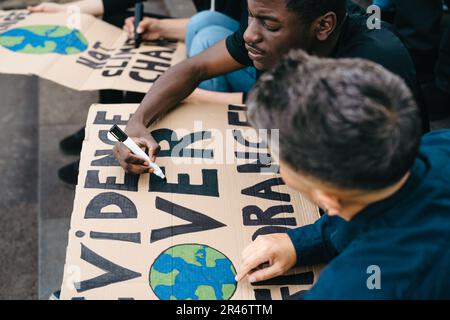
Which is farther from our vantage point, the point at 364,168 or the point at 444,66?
the point at 444,66

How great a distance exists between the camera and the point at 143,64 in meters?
2.14

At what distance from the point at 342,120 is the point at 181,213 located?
719mm

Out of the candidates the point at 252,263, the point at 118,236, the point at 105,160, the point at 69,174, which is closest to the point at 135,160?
the point at 105,160

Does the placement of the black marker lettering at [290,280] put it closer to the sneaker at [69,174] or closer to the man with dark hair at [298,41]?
the man with dark hair at [298,41]

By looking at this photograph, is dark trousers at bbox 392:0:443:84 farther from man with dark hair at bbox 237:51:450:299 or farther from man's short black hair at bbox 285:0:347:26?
man with dark hair at bbox 237:51:450:299

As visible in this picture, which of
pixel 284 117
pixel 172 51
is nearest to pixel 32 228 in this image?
pixel 172 51

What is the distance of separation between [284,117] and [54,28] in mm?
1602

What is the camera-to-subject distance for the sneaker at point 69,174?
2598 millimetres

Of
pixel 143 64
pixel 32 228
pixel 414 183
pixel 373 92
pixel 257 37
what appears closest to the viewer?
pixel 373 92

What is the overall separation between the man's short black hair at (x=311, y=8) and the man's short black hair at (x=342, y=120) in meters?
0.60

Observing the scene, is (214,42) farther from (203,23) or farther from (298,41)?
(298,41)

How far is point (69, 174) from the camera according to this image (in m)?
2.62

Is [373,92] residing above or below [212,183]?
above
